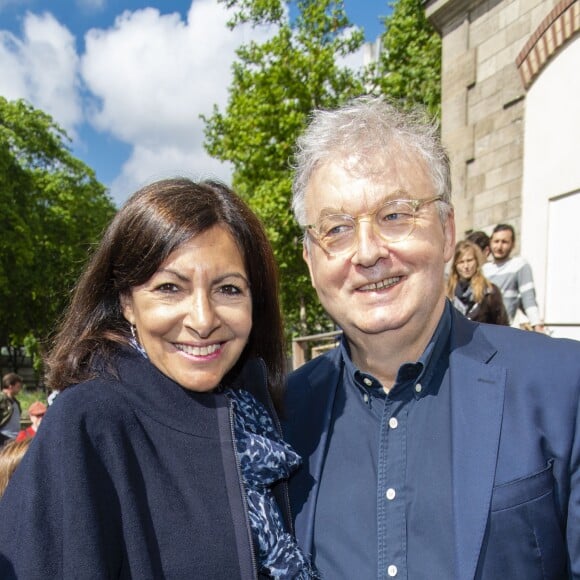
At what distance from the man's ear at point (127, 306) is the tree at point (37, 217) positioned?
20.2 m

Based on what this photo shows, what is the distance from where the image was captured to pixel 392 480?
6.21ft

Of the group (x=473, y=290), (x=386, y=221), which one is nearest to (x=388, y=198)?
(x=386, y=221)

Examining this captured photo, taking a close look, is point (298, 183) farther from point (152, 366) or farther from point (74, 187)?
point (74, 187)

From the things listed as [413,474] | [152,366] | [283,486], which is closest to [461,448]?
[413,474]

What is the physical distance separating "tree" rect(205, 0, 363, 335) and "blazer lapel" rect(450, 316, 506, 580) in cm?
1706

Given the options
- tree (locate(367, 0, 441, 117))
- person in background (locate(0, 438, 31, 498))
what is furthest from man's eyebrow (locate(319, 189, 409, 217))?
tree (locate(367, 0, 441, 117))

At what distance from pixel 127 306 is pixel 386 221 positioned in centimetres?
89

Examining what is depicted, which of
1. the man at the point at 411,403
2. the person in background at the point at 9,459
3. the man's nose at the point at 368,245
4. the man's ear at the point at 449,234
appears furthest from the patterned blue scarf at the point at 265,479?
the person in background at the point at 9,459

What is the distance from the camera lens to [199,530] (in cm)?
165

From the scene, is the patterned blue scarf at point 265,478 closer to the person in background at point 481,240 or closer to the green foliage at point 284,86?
the person in background at point 481,240

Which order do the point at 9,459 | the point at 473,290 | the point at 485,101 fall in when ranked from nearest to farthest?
the point at 9,459 < the point at 473,290 < the point at 485,101

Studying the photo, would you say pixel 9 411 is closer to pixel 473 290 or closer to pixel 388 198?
pixel 473 290

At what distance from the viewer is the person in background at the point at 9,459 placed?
3.05m

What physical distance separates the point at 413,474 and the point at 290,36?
20124 mm
